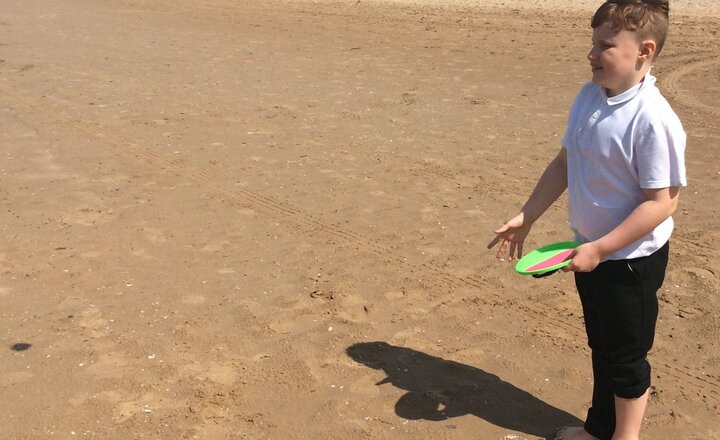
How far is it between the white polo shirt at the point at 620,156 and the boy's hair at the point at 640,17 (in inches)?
7.0

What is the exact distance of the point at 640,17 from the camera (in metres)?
2.73

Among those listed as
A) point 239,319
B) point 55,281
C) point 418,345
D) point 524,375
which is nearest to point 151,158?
point 55,281

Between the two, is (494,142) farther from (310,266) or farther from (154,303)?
(154,303)

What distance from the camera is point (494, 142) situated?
7770mm

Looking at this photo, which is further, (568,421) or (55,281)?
(55,281)

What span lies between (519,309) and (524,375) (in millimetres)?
685

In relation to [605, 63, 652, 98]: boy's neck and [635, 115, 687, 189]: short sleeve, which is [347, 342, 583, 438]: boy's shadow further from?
[605, 63, 652, 98]: boy's neck

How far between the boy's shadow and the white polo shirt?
0.91 metres

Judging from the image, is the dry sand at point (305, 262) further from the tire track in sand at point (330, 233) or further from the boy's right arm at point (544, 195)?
the boy's right arm at point (544, 195)

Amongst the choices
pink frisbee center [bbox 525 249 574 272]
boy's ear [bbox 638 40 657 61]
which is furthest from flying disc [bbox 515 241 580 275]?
boy's ear [bbox 638 40 657 61]

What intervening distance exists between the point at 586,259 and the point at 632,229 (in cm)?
18

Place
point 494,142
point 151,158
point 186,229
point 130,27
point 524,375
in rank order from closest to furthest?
point 524,375, point 186,229, point 151,158, point 494,142, point 130,27

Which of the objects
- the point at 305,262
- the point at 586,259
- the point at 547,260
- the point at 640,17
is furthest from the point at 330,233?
the point at 640,17

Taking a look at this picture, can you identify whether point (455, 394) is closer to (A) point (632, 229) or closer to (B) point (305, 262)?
(A) point (632, 229)
